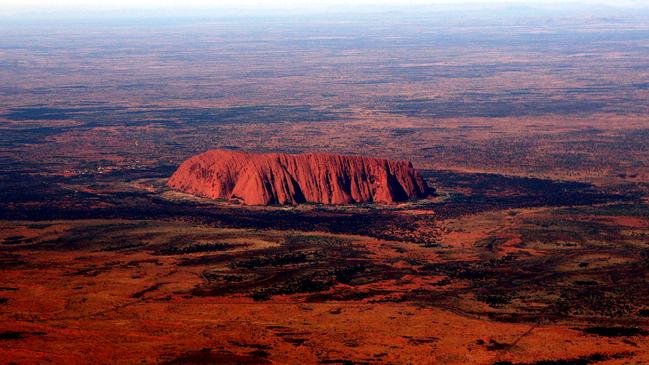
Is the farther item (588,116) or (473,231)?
(588,116)

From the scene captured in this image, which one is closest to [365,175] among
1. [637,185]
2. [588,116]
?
[637,185]

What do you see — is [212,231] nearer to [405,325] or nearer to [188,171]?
[188,171]

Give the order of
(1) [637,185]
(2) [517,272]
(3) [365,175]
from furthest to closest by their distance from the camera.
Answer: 1. (1) [637,185]
2. (3) [365,175]
3. (2) [517,272]

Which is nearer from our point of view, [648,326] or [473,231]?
[648,326]

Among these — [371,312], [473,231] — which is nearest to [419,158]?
[473,231]

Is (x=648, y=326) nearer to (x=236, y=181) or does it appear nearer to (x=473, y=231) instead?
(x=473, y=231)

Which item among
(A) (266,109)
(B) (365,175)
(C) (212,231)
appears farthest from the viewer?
(A) (266,109)
